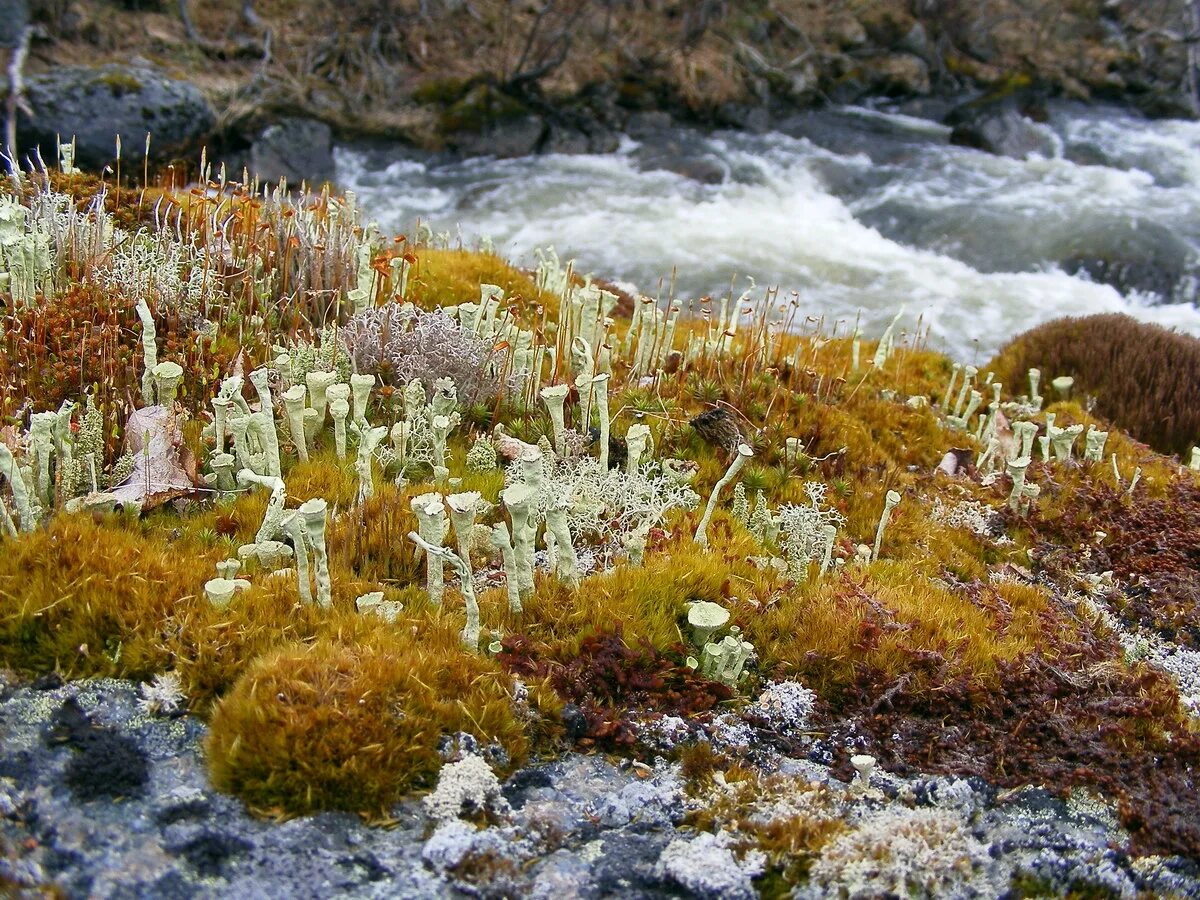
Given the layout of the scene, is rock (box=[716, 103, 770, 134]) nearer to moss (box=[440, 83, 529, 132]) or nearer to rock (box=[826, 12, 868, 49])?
rock (box=[826, 12, 868, 49])

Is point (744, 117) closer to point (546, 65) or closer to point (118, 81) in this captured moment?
point (546, 65)

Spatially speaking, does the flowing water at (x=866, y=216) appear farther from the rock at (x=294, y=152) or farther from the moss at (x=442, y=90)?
the moss at (x=442, y=90)

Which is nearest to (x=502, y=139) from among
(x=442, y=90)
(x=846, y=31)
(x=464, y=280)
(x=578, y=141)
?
(x=578, y=141)

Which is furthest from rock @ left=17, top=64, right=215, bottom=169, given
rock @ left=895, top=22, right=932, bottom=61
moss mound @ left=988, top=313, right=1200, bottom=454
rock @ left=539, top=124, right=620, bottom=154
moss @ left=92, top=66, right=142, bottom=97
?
rock @ left=895, top=22, right=932, bottom=61

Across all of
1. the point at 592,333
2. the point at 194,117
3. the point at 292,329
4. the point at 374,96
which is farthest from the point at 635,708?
the point at 374,96

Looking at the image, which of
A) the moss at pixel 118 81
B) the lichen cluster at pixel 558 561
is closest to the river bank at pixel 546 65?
the moss at pixel 118 81
